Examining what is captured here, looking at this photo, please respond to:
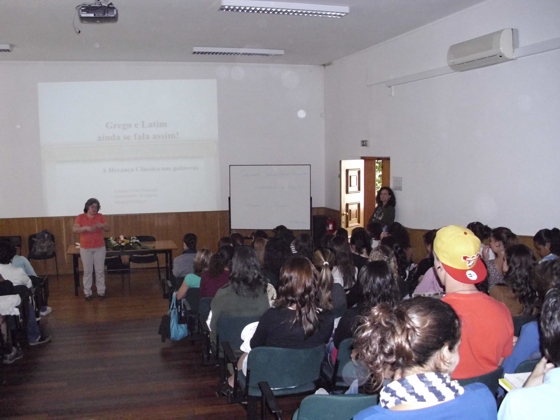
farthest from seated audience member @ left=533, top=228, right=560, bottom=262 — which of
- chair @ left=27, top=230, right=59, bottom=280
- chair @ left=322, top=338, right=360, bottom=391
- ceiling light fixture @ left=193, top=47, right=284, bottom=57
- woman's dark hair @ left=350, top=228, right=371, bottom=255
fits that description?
chair @ left=27, top=230, right=59, bottom=280

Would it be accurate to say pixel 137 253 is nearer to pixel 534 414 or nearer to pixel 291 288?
pixel 291 288

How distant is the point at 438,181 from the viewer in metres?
6.64

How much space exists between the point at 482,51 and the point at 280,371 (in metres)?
4.34

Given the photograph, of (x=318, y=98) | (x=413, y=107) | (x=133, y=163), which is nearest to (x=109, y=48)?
(x=133, y=163)

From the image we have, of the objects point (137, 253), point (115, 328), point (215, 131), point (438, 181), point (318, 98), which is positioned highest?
point (318, 98)

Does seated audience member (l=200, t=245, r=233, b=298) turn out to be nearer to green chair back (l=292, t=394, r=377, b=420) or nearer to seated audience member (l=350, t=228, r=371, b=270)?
seated audience member (l=350, t=228, r=371, b=270)

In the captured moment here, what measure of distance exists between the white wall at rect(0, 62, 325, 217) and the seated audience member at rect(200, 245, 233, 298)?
17.7ft

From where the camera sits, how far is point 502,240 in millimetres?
4441

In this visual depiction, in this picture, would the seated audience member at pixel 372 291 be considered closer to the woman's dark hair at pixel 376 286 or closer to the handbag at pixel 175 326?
the woman's dark hair at pixel 376 286

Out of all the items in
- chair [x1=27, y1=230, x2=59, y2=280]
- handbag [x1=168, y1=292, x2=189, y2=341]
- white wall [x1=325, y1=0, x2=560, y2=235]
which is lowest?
handbag [x1=168, y1=292, x2=189, y2=341]

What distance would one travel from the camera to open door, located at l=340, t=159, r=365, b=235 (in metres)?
9.20

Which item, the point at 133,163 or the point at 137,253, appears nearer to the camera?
the point at 137,253

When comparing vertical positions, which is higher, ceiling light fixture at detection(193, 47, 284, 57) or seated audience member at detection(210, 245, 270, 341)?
ceiling light fixture at detection(193, 47, 284, 57)

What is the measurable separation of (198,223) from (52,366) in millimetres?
5097
